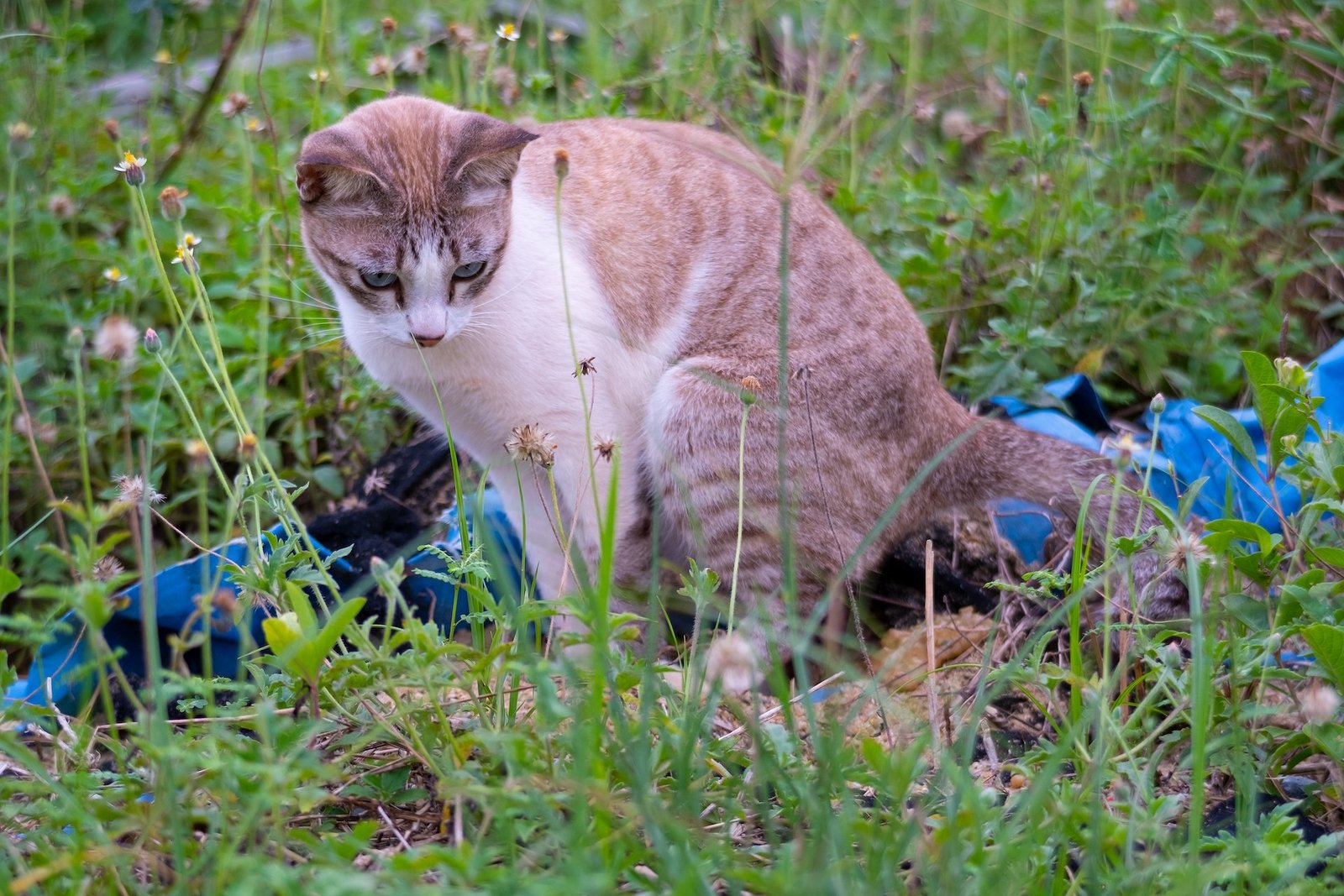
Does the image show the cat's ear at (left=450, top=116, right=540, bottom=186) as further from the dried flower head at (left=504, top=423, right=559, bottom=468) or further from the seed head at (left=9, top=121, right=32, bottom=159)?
the seed head at (left=9, top=121, right=32, bottom=159)

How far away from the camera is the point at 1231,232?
3.84 metres

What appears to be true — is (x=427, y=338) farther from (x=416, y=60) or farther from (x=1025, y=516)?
(x=1025, y=516)

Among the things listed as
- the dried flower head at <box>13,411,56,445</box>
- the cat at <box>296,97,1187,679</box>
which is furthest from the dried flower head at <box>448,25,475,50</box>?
the dried flower head at <box>13,411,56,445</box>

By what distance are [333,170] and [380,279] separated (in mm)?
270

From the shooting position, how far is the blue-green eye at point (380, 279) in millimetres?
2730

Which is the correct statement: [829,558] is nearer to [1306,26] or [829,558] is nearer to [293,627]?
[293,627]

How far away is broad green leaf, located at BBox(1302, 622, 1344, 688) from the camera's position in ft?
6.13

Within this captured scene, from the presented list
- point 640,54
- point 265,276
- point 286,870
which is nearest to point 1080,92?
point 640,54

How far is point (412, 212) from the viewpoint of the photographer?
270 centimetres

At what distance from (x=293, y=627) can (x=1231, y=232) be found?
3.33m

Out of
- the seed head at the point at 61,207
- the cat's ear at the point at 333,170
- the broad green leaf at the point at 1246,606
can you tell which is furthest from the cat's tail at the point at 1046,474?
the seed head at the point at 61,207

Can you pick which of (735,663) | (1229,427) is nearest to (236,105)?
(735,663)

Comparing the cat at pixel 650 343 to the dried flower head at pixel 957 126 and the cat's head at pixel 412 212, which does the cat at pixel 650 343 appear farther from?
the dried flower head at pixel 957 126

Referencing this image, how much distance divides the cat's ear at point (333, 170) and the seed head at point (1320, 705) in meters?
2.09
